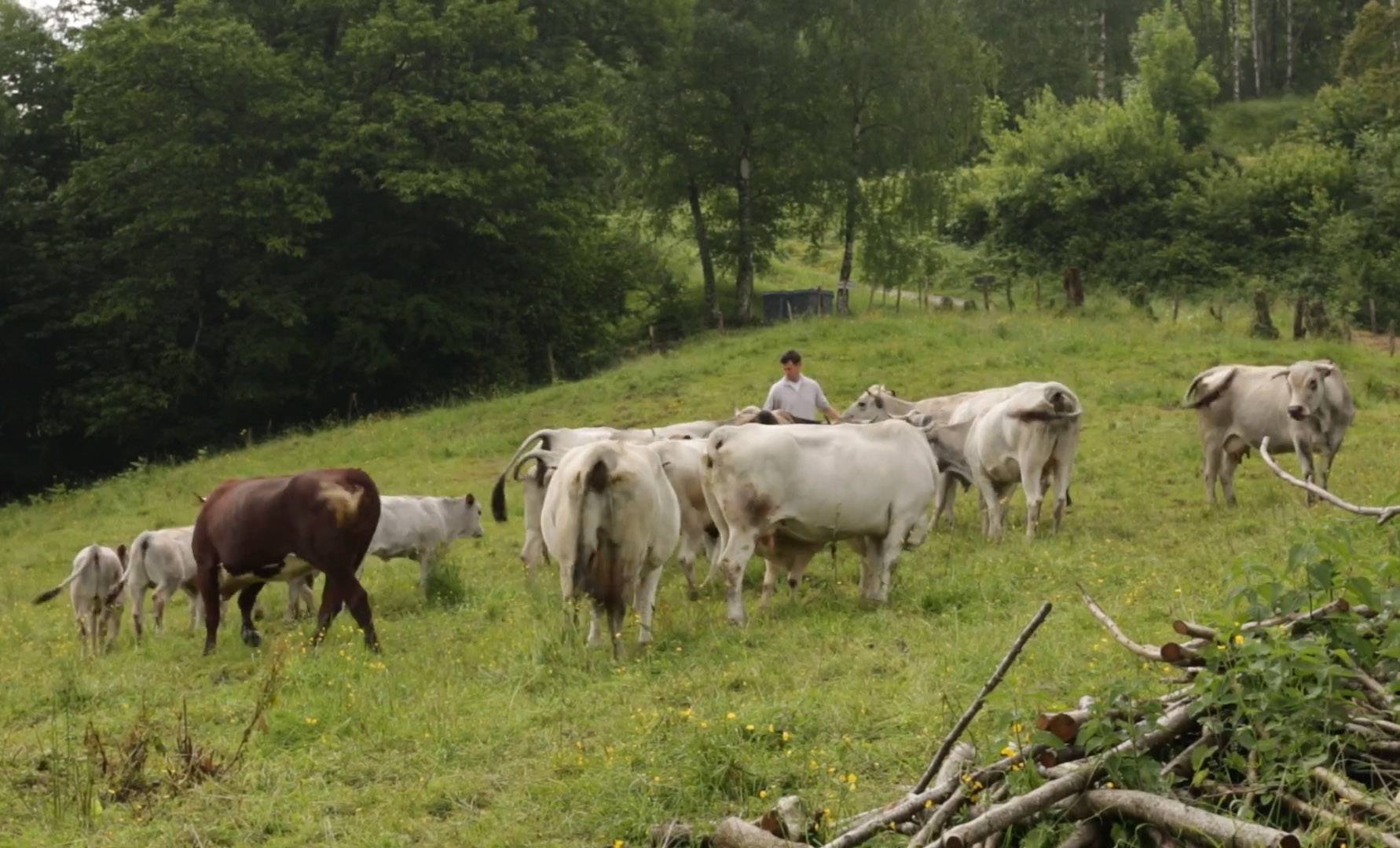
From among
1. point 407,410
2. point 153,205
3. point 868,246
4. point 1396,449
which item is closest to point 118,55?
point 153,205

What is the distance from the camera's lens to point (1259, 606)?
20.5 feet

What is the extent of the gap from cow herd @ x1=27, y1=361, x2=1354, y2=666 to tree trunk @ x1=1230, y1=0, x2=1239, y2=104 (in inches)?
2258

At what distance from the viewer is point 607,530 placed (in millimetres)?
10922

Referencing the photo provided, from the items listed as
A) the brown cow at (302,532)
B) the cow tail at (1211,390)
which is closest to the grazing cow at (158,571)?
the brown cow at (302,532)

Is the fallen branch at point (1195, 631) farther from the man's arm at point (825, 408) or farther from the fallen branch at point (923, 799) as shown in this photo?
the man's arm at point (825, 408)

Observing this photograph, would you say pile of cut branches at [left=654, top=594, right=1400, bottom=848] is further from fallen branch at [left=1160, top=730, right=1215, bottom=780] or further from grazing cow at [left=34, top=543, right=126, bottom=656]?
grazing cow at [left=34, top=543, right=126, bottom=656]

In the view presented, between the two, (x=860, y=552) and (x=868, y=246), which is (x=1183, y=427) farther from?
(x=868, y=246)

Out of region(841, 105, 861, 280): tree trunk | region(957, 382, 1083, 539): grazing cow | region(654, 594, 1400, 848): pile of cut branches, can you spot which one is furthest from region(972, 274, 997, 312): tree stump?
region(654, 594, 1400, 848): pile of cut branches

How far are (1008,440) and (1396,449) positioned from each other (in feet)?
23.8

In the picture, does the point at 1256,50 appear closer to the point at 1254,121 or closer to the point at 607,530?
the point at 1254,121

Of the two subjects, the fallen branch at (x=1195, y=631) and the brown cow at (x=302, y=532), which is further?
the brown cow at (x=302, y=532)

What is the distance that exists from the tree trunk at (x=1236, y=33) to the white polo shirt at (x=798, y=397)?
5876cm

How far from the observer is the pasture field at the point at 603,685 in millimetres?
7340

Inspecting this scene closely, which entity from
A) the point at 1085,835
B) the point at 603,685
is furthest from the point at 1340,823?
Answer: the point at 603,685
